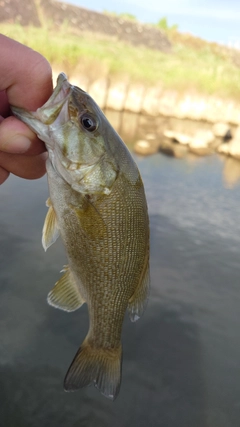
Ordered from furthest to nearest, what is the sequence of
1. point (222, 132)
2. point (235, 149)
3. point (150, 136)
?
point (222, 132) → point (150, 136) → point (235, 149)

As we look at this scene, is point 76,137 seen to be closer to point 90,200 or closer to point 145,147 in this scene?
point 90,200

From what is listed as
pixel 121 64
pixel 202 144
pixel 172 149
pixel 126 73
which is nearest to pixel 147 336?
pixel 172 149

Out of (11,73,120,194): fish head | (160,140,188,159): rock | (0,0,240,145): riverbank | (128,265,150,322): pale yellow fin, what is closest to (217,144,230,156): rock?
(160,140,188,159): rock

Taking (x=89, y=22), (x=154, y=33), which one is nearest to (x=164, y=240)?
(x=89, y=22)

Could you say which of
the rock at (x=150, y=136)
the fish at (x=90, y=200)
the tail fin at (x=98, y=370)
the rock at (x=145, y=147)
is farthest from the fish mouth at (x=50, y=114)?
the rock at (x=150, y=136)

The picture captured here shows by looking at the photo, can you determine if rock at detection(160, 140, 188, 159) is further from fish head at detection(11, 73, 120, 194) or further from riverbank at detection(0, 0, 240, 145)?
fish head at detection(11, 73, 120, 194)

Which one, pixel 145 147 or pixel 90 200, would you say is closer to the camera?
pixel 90 200

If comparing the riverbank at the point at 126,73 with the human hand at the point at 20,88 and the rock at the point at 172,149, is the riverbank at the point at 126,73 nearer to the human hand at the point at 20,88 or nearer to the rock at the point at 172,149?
the rock at the point at 172,149

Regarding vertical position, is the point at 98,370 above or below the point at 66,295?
below
